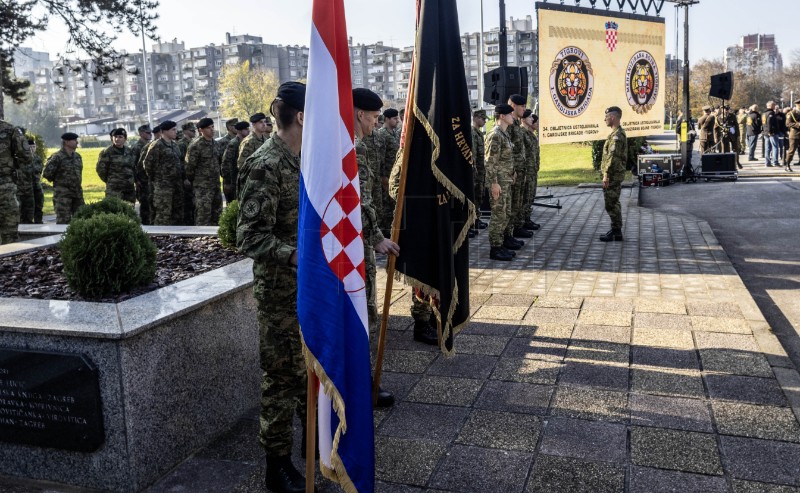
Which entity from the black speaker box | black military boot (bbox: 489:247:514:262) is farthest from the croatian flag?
the black speaker box

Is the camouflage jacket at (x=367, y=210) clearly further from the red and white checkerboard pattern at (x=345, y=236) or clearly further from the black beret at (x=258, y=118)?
the black beret at (x=258, y=118)

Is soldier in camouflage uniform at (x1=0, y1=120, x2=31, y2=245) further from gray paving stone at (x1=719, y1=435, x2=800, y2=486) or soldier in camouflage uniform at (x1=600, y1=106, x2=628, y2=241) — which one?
soldier in camouflage uniform at (x1=600, y1=106, x2=628, y2=241)

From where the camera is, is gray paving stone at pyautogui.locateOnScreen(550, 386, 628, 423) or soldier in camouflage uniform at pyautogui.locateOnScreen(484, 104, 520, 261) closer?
gray paving stone at pyautogui.locateOnScreen(550, 386, 628, 423)

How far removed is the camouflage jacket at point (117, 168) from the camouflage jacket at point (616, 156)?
8.80 m

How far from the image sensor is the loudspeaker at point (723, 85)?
20859mm

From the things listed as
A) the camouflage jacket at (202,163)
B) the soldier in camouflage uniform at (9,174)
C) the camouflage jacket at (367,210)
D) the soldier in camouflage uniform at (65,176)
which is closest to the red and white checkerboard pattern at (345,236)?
the camouflage jacket at (367,210)

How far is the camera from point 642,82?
1509 cm

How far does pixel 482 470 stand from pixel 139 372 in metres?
1.95

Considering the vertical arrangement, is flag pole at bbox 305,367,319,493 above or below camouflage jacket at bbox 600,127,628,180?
below

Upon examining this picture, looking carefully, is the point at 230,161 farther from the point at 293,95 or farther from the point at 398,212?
the point at 293,95

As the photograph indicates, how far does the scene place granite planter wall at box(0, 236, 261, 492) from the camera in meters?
3.66

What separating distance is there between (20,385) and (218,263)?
232cm

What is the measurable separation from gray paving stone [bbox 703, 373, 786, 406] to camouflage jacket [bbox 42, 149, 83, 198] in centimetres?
1182

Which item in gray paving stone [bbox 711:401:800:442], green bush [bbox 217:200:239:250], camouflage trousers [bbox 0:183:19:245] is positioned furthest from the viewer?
camouflage trousers [bbox 0:183:19:245]
